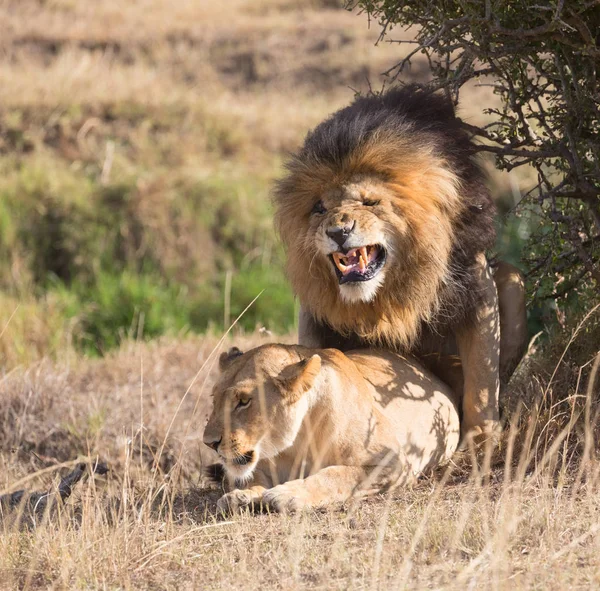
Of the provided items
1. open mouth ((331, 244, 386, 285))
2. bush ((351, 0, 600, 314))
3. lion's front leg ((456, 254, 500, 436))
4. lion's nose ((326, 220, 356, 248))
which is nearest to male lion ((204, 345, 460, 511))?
lion's front leg ((456, 254, 500, 436))

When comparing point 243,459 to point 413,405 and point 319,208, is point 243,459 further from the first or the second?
point 319,208

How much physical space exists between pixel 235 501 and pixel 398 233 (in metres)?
1.34

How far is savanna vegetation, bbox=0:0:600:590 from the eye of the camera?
3758mm

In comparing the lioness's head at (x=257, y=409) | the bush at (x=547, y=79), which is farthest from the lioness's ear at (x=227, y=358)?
the bush at (x=547, y=79)

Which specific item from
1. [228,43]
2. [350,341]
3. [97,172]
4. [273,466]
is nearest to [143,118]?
[97,172]

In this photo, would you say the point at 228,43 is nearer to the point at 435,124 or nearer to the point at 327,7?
the point at 327,7

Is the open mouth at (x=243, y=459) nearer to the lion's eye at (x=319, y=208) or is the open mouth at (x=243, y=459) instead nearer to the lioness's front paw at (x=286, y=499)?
the lioness's front paw at (x=286, y=499)

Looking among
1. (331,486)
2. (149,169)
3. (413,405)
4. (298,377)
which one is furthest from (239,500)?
(149,169)

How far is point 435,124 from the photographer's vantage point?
16.5 ft

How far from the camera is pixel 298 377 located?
14.0 feet

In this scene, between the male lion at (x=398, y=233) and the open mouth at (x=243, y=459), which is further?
the male lion at (x=398, y=233)

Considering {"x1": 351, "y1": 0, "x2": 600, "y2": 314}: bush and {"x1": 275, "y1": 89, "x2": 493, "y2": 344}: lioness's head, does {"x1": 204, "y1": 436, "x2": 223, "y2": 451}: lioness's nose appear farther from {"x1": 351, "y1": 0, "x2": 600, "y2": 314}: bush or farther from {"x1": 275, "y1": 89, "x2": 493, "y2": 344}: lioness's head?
{"x1": 351, "y1": 0, "x2": 600, "y2": 314}: bush

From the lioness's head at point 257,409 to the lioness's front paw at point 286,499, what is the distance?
0.39ft

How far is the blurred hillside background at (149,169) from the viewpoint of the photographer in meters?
11.2
